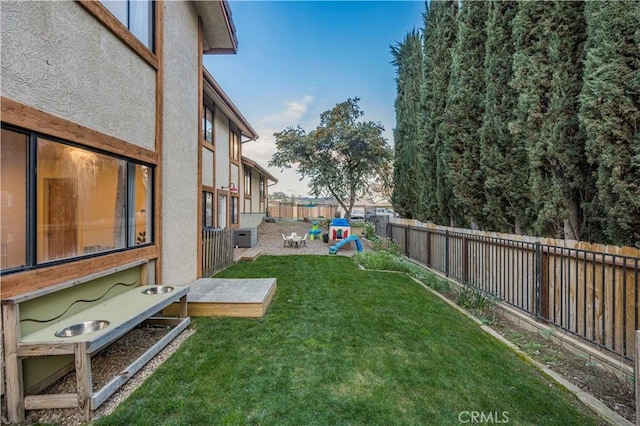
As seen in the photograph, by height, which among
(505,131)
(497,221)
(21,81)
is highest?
(505,131)

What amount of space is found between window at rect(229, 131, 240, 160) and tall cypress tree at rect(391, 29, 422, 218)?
8281 mm

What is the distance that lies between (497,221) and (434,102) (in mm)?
4587

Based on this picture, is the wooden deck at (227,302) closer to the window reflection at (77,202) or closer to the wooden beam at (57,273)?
the wooden beam at (57,273)

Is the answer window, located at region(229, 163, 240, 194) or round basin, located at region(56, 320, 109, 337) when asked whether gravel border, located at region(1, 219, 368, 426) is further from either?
window, located at region(229, 163, 240, 194)

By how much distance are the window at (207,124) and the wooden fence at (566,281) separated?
9366mm

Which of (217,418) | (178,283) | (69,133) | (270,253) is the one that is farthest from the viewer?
(270,253)

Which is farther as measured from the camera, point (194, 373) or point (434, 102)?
point (434, 102)

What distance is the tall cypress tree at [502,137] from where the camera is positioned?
5520mm

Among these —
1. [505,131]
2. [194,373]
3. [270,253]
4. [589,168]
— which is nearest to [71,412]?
[194,373]

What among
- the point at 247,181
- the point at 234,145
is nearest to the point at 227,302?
the point at 234,145

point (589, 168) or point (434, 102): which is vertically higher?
point (434, 102)

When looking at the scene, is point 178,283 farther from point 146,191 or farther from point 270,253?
point 270,253

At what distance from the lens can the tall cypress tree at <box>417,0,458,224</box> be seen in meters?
8.52

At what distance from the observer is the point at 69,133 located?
9.70 feet
